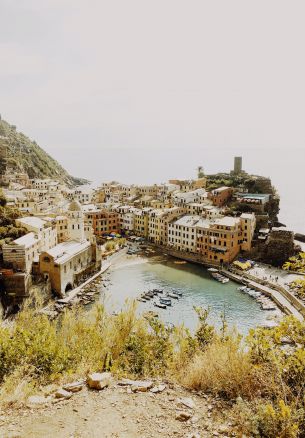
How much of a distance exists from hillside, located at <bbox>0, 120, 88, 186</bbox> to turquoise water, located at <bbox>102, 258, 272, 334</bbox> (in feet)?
168

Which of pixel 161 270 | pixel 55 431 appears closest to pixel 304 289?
pixel 55 431

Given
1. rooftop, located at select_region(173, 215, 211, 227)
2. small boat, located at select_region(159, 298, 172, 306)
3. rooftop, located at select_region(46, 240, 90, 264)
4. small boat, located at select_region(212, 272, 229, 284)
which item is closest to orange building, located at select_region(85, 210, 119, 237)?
rooftop, located at select_region(173, 215, 211, 227)

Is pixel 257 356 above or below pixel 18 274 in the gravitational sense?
above

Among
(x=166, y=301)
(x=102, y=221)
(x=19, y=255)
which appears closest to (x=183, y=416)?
(x=166, y=301)

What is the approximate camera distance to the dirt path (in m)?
6.58

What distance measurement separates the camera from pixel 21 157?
97.2 metres

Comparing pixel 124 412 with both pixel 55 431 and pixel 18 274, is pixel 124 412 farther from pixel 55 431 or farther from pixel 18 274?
pixel 18 274

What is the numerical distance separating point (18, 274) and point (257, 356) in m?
28.2

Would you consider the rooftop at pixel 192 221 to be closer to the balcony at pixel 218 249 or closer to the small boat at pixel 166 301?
the balcony at pixel 218 249

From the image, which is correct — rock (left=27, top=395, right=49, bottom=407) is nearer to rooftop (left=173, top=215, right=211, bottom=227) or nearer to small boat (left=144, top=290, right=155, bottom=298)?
small boat (left=144, top=290, right=155, bottom=298)

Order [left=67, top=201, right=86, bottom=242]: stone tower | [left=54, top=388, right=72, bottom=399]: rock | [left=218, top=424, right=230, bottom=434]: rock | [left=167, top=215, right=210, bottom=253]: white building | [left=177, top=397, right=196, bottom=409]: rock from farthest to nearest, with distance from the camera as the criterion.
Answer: [left=167, top=215, right=210, bottom=253]: white building < [left=67, top=201, right=86, bottom=242]: stone tower < [left=54, top=388, right=72, bottom=399]: rock < [left=177, top=397, right=196, bottom=409]: rock < [left=218, top=424, right=230, bottom=434]: rock

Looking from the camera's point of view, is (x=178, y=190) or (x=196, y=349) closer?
(x=196, y=349)

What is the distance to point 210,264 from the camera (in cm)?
4691

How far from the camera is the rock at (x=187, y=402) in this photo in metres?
7.38
